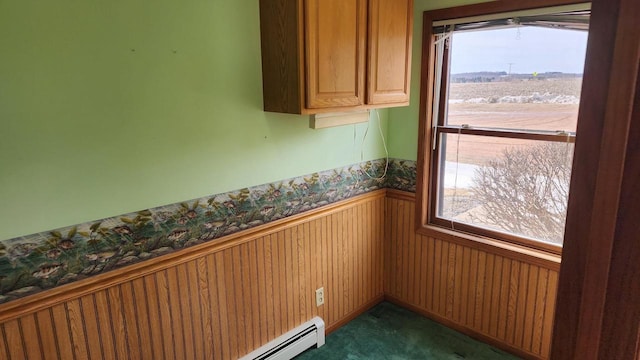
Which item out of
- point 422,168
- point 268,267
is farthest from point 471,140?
point 268,267

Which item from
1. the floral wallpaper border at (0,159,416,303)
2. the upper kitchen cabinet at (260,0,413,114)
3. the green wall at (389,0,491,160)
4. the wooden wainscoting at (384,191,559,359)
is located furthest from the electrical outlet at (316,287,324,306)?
the upper kitchen cabinet at (260,0,413,114)

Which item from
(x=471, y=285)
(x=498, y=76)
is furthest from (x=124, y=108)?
(x=471, y=285)

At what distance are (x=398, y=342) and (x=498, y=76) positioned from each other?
5.83 feet

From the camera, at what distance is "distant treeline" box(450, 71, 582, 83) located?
2109 mm

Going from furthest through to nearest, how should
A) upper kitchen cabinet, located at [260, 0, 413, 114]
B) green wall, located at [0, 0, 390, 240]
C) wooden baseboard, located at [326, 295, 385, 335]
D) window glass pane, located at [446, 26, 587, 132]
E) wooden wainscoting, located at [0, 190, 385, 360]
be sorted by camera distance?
wooden baseboard, located at [326, 295, 385, 335], window glass pane, located at [446, 26, 587, 132], upper kitchen cabinet, located at [260, 0, 413, 114], wooden wainscoting, located at [0, 190, 385, 360], green wall, located at [0, 0, 390, 240]

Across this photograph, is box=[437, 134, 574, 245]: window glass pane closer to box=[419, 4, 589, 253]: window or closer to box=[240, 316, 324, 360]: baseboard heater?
box=[419, 4, 589, 253]: window

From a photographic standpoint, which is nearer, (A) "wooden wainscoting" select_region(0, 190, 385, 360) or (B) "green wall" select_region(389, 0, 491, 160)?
(A) "wooden wainscoting" select_region(0, 190, 385, 360)

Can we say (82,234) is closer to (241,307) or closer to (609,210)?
(241,307)

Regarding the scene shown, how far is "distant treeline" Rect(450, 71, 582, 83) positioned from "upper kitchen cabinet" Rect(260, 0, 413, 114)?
50 centimetres

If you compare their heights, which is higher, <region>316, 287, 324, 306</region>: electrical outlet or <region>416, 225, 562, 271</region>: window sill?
<region>416, 225, 562, 271</region>: window sill

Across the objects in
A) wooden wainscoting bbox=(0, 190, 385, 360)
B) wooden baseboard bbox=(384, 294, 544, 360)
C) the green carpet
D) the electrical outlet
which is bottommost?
the green carpet

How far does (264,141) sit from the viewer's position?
6.89 ft

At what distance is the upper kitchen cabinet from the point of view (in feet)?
5.94

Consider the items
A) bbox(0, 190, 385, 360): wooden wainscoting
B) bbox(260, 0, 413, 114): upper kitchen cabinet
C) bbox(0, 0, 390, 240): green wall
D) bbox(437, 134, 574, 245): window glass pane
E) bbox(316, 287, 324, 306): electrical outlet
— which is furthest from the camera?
bbox(316, 287, 324, 306): electrical outlet
